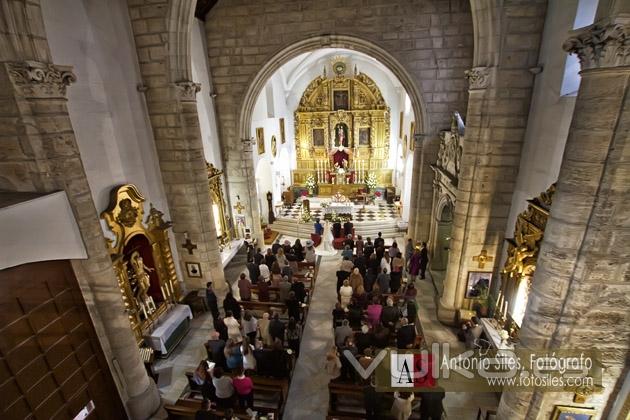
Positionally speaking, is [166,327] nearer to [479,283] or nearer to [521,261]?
[479,283]

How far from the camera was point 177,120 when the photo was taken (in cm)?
754

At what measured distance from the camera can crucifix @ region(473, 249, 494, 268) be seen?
715 cm

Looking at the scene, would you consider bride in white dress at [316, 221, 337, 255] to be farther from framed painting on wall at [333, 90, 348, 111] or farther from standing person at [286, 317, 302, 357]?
framed painting on wall at [333, 90, 348, 111]

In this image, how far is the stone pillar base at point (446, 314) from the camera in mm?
7977

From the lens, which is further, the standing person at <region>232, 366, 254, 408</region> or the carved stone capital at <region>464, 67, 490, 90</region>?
the carved stone capital at <region>464, 67, 490, 90</region>

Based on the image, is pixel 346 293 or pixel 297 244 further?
pixel 297 244

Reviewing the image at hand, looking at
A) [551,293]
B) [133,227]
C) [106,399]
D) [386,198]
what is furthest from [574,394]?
[386,198]

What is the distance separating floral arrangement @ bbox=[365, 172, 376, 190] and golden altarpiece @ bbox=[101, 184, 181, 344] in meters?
13.6

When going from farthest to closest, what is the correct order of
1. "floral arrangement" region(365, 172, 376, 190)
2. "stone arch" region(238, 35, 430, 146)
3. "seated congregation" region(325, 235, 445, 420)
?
"floral arrangement" region(365, 172, 376, 190), "stone arch" region(238, 35, 430, 146), "seated congregation" region(325, 235, 445, 420)

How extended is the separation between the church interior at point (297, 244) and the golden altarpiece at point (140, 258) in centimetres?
5

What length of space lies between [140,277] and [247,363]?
3.25 metres

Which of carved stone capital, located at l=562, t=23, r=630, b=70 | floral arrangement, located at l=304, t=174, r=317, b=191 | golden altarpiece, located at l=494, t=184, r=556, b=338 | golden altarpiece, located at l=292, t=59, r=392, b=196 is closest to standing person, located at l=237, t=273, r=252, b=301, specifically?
golden altarpiece, located at l=494, t=184, r=556, b=338

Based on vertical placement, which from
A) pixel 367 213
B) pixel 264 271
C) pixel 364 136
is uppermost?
pixel 364 136

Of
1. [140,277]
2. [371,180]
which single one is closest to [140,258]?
[140,277]
